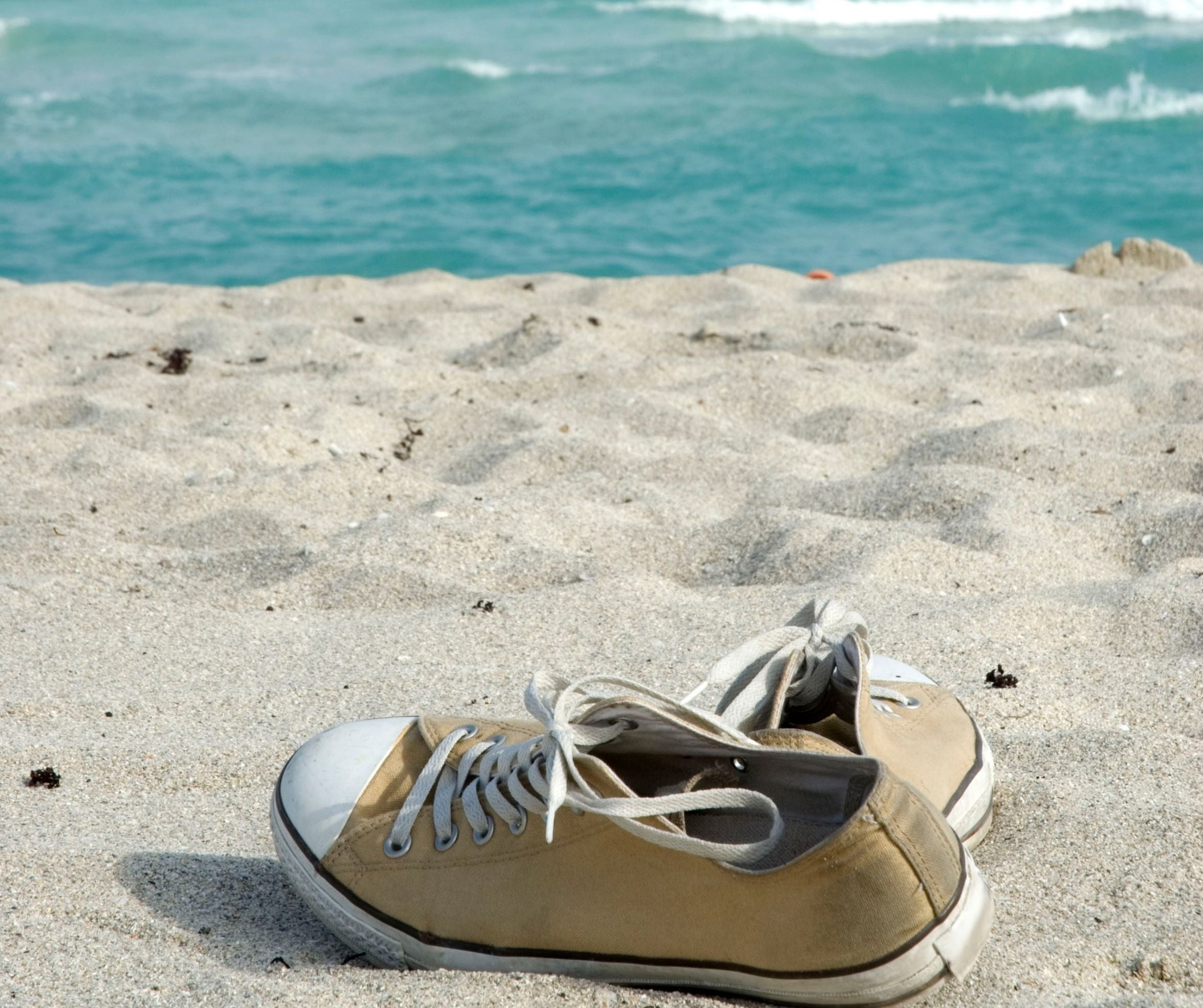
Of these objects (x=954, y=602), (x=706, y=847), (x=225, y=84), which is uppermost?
(x=225, y=84)

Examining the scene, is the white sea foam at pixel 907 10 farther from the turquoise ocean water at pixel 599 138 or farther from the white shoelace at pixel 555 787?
the white shoelace at pixel 555 787

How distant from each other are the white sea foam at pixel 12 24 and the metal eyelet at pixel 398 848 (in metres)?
19.0

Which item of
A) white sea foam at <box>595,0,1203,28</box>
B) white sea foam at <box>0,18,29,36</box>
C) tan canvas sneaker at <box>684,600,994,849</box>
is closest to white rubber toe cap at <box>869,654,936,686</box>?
tan canvas sneaker at <box>684,600,994,849</box>

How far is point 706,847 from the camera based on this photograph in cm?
133

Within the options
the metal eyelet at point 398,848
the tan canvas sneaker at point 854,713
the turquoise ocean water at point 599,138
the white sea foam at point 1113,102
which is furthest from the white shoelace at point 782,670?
the white sea foam at point 1113,102

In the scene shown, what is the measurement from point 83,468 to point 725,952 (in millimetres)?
2634

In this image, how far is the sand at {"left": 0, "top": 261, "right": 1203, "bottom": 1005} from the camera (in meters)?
1.55

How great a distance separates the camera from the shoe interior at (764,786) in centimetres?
142

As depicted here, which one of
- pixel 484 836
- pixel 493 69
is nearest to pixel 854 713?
pixel 484 836

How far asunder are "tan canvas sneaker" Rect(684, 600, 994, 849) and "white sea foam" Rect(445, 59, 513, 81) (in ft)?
45.3

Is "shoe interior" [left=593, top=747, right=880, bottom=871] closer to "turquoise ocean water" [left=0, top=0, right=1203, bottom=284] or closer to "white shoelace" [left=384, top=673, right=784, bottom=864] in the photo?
"white shoelace" [left=384, top=673, right=784, bottom=864]

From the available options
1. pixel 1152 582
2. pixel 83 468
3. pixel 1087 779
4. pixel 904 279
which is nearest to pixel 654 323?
pixel 904 279

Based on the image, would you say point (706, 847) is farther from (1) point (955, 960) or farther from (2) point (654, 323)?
(2) point (654, 323)

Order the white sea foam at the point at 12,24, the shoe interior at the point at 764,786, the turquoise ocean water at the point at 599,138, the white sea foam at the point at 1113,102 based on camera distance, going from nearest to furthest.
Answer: the shoe interior at the point at 764,786
the turquoise ocean water at the point at 599,138
the white sea foam at the point at 1113,102
the white sea foam at the point at 12,24
